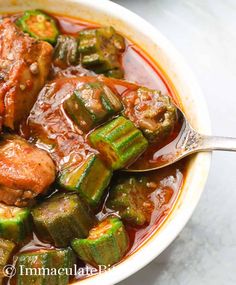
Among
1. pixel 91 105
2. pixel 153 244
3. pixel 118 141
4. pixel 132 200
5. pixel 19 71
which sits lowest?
pixel 153 244

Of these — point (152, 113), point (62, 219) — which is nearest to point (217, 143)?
point (152, 113)

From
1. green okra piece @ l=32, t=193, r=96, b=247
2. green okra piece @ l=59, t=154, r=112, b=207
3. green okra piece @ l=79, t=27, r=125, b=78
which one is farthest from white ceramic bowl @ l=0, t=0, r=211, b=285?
green okra piece @ l=59, t=154, r=112, b=207

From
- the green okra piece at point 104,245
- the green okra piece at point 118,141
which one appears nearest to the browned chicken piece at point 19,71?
the green okra piece at point 118,141

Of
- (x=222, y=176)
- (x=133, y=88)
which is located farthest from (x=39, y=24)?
(x=222, y=176)

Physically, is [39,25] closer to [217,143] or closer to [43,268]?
[217,143]

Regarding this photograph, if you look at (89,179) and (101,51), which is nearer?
(89,179)

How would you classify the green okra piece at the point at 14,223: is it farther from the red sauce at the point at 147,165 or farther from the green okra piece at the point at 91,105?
the green okra piece at the point at 91,105

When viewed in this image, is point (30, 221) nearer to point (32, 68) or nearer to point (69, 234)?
point (69, 234)
